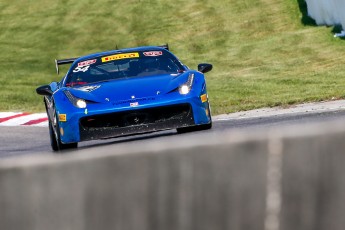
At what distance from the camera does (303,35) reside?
90.6 ft

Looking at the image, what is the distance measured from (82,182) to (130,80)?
869 centimetres

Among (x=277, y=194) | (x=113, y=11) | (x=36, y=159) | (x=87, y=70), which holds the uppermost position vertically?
(x=36, y=159)

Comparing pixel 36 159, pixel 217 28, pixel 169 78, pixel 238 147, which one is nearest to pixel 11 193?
pixel 36 159

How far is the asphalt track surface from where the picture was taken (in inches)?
475

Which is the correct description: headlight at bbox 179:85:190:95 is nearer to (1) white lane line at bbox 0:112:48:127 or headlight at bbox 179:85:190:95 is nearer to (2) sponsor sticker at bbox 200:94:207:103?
(2) sponsor sticker at bbox 200:94:207:103

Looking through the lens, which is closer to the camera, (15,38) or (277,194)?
(277,194)

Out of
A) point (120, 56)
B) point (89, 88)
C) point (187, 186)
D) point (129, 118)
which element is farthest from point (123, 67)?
point (187, 186)

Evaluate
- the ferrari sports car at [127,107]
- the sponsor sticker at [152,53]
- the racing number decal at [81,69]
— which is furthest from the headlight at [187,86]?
the racing number decal at [81,69]

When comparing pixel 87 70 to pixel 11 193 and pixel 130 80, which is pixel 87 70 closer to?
pixel 130 80

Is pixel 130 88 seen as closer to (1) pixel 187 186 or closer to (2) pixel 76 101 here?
(2) pixel 76 101

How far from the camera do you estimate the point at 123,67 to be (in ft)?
40.3

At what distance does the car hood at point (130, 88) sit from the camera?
35.4 feet

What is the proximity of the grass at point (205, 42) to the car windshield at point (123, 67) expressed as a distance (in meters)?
4.51

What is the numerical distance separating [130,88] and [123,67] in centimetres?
126
